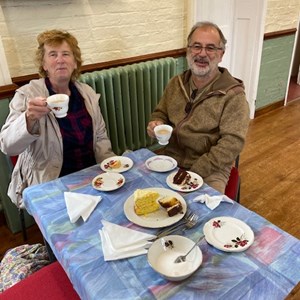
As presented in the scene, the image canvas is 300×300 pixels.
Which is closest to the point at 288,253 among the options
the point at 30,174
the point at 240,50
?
the point at 30,174

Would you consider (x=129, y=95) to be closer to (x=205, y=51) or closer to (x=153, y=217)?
(x=205, y=51)

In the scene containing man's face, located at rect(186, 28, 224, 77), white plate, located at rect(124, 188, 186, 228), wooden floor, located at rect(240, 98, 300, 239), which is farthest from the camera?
wooden floor, located at rect(240, 98, 300, 239)

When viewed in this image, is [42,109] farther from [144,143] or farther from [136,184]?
[144,143]

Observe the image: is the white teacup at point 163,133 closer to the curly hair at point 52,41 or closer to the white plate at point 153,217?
the white plate at point 153,217

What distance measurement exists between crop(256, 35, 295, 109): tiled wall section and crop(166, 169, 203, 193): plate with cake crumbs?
2.93m

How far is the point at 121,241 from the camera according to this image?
0.91 meters

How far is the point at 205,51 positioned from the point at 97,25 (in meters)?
0.97

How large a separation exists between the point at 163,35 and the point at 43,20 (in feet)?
3.53

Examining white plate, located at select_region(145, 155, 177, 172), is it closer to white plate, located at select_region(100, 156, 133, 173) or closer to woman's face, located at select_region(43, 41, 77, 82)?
white plate, located at select_region(100, 156, 133, 173)

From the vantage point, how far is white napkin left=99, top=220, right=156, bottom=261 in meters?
0.87

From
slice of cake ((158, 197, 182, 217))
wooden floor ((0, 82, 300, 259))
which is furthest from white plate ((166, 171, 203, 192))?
wooden floor ((0, 82, 300, 259))

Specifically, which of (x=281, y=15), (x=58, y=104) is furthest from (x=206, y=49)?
(x=281, y=15)

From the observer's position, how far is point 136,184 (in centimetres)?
124

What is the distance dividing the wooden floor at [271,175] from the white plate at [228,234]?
4.02 ft
